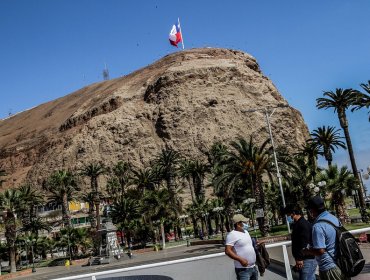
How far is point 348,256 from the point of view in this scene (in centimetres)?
479

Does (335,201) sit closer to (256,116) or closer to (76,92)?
(256,116)

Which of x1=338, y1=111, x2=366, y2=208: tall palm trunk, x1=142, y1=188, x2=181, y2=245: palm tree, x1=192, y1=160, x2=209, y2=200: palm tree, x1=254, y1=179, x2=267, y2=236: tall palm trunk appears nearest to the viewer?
x1=254, y1=179, x2=267, y2=236: tall palm trunk

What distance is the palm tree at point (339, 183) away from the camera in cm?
3909

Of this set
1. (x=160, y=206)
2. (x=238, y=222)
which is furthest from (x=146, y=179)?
(x=238, y=222)

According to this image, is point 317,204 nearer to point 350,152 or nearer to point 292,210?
point 292,210

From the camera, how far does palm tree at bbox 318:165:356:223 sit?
39.1 meters

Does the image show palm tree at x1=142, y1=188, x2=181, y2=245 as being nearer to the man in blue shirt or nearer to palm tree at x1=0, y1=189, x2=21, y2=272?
palm tree at x1=0, y1=189, x2=21, y2=272

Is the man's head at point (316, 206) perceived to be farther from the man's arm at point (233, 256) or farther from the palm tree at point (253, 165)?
the palm tree at point (253, 165)

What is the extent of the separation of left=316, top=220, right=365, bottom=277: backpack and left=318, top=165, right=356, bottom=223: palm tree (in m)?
35.5

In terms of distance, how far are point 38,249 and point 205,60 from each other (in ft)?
221

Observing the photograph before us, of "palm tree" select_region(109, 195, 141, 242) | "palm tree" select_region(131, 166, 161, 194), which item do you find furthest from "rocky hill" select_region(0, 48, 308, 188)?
"palm tree" select_region(109, 195, 141, 242)

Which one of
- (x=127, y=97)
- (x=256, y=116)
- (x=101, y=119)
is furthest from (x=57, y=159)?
(x=256, y=116)

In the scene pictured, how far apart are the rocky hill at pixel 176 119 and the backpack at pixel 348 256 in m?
95.7

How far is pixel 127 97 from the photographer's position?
4624 inches
